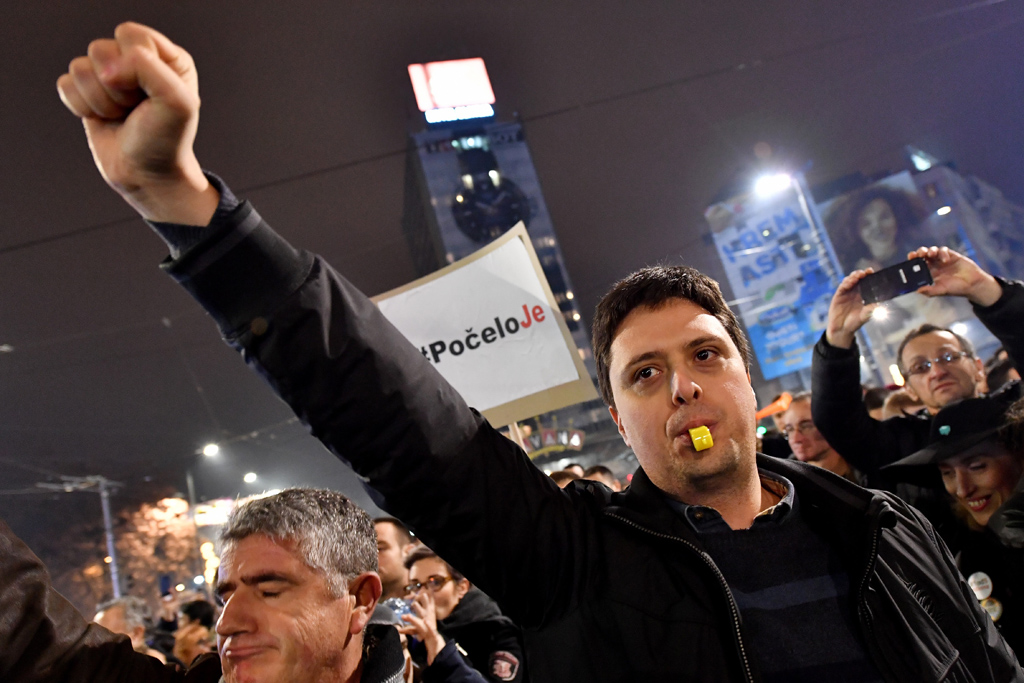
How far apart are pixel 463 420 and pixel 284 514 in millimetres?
994

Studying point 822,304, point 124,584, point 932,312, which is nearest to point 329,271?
point 124,584

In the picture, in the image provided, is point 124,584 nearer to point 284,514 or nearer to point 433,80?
point 284,514

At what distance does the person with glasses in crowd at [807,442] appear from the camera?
4141 mm

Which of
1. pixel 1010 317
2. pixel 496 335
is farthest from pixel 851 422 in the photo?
pixel 496 335

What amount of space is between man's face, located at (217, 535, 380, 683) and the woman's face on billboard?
6107 centimetres

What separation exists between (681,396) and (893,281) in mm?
1931

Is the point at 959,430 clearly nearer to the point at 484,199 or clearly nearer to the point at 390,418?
the point at 390,418

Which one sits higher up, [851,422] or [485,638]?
[851,422]

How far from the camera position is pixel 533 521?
1357mm

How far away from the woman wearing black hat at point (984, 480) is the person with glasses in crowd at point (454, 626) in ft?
6.13

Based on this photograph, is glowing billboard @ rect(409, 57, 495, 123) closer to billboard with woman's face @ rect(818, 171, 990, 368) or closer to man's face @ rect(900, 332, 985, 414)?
billboard with woman's face @ rect(818, 171, 990, 368)

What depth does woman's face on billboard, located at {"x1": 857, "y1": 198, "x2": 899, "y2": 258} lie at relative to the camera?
179 ft

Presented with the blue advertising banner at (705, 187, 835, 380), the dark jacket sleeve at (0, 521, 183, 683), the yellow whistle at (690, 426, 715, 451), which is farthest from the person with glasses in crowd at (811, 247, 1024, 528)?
the blue advertising banner at (705, 187, 835, 380)

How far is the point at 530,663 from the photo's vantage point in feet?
4.64
